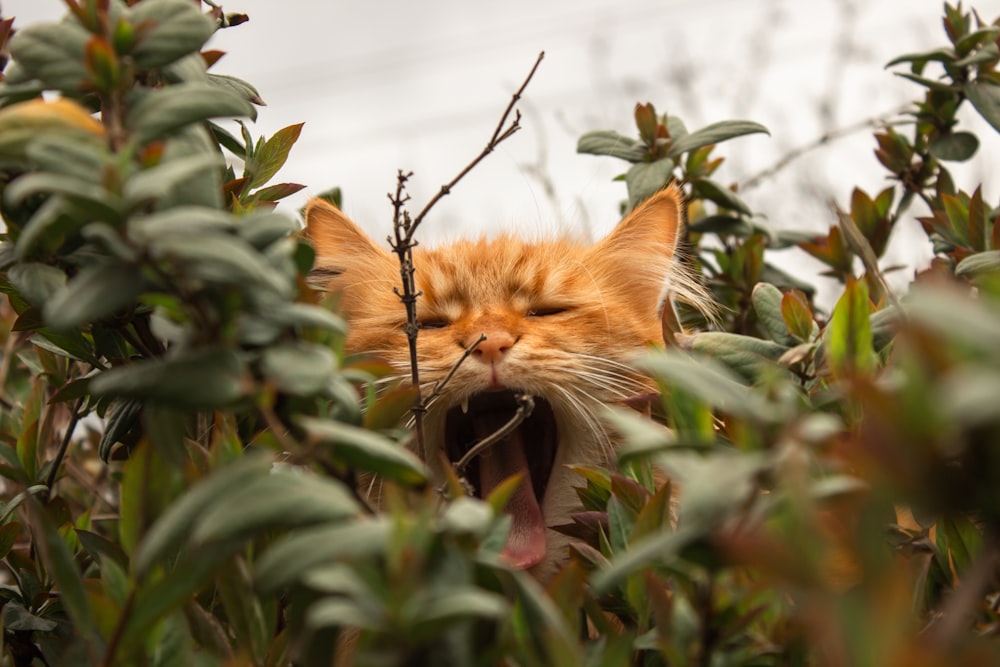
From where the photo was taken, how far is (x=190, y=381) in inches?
22.4

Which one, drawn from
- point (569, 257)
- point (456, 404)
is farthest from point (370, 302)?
point (569, 257)

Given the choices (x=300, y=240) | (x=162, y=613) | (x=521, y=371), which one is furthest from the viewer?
(x=521, y=371)

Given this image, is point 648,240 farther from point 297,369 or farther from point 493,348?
point 297,369

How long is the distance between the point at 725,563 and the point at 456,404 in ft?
4.34

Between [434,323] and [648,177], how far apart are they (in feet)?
1.82

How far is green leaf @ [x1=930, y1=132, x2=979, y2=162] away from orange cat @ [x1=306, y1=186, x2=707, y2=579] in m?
0.51

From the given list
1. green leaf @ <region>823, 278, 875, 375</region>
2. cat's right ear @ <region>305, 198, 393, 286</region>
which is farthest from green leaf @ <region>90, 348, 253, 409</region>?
cat's right ear @ <region>305, 198, 393, 286</region>

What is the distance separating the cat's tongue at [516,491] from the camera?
1699 mm

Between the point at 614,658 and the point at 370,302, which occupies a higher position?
the point at 370,302

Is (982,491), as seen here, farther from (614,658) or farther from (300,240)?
(300,240)

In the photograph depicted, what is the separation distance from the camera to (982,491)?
1.59ft

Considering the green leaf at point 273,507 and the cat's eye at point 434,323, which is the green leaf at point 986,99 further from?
the green leaf at point 273,507

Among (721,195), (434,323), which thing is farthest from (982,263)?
(434,323)

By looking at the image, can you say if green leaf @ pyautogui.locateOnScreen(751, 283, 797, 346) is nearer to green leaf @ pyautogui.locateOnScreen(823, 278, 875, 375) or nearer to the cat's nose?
green leaf @ pyautogui.locateOnScreen(823, 278, 875, 375)
